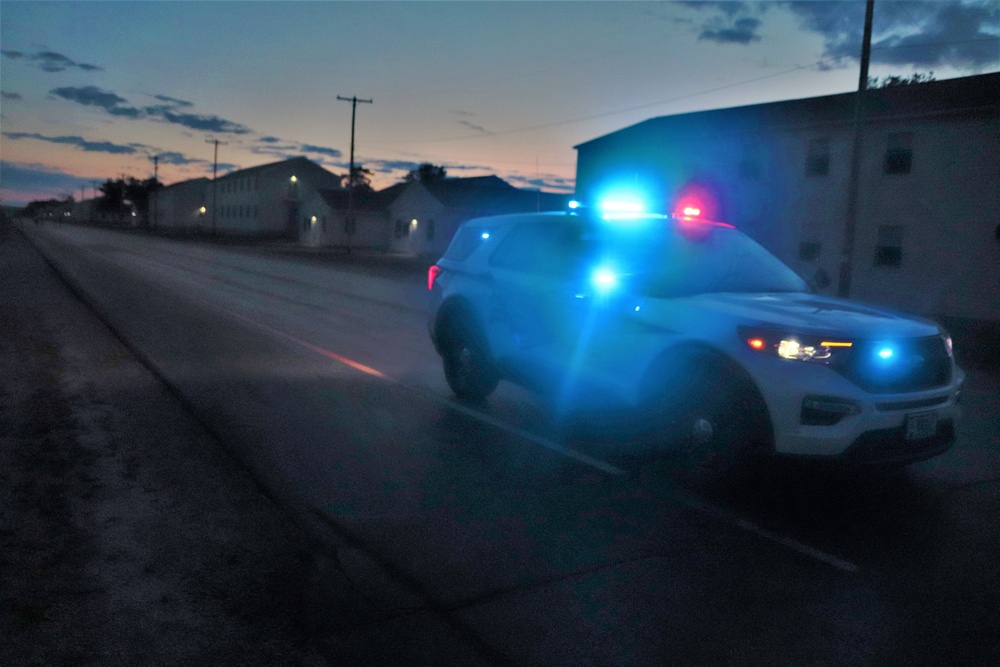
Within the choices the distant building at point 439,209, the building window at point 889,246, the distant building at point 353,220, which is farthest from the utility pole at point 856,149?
the distant building at point 353,220

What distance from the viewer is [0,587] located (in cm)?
379

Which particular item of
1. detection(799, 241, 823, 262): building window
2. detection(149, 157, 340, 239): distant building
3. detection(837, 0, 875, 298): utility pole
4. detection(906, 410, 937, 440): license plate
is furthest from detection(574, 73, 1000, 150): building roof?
detection(149, 157, 340, 239): distant building

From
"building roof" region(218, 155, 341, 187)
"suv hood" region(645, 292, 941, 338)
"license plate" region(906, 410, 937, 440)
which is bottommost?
"license plate" region(906, 410, 937, 440)

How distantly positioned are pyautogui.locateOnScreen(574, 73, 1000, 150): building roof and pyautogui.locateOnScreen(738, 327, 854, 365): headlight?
23123mm

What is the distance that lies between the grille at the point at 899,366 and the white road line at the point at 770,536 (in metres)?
1.01

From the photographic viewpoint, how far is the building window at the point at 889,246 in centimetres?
2605

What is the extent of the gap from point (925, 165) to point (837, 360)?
23947 millimetres

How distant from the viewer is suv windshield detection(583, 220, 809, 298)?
6.13 metres

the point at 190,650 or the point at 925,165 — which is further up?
the point at 925,165

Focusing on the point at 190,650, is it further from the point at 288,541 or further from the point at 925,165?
the point at 925,165

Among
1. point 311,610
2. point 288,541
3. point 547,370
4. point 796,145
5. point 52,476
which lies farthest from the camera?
point 796,145

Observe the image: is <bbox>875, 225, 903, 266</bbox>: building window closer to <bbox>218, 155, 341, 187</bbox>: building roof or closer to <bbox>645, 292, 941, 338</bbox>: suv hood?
<bbox>645, 292, 941, 338</bbox>: suv hood

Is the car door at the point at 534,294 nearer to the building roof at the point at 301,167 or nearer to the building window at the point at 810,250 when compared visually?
the building window at the point at 810,250

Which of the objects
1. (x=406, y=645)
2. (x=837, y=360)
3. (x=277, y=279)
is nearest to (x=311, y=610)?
(x=406, y=645)
